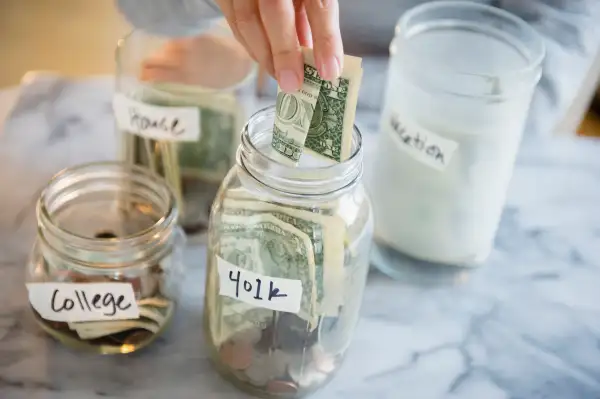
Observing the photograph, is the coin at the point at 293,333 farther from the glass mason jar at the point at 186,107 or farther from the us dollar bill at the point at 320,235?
the glass mason jar at the point at 186,107

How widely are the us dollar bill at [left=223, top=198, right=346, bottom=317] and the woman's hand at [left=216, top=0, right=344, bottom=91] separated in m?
0.08

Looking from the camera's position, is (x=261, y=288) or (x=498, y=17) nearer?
(x=261, y=288)

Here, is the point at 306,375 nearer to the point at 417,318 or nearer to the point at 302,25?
the point at 417,318

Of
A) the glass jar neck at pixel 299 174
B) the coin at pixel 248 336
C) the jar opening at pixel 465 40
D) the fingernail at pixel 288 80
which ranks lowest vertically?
the coin at pixel 248 336

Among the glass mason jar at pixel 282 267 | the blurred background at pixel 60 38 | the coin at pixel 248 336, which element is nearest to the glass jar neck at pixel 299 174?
the glass mason jar at pixel 282 267

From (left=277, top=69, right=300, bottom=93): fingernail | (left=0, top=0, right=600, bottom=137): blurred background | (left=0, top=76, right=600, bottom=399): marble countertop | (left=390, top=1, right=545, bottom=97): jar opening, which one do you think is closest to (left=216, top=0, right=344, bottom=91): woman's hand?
(left=277, top=69, right=300, bottom=93): fingernail

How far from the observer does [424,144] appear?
564mm

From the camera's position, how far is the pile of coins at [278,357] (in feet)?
1.65

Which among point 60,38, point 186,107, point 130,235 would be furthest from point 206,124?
point 60,38

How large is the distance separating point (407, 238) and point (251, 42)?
0.72 feet

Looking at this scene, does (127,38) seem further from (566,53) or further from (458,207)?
(566,53)

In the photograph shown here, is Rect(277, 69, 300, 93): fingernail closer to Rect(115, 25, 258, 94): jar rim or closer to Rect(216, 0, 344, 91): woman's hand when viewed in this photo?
Rect(216, 0, 344, 91): woman's hand

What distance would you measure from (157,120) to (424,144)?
0.22 meters

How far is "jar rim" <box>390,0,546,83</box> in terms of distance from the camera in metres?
0.55
